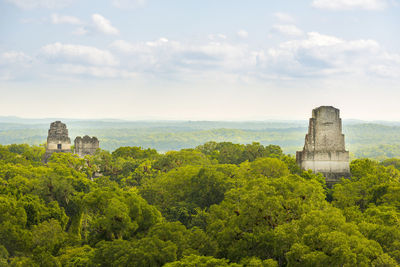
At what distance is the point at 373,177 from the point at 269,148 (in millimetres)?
23721

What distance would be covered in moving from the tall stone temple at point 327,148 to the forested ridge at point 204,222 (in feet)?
5.91

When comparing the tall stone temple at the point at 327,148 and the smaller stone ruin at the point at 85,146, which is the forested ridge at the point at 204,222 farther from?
the smaller stone ruin at the point at 85,146

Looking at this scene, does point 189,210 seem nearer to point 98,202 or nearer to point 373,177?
point 98,202

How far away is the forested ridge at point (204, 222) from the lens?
2769 centimetres

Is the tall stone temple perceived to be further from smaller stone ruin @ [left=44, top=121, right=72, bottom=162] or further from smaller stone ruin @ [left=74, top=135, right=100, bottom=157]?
smaller stone ruin @ [left=74, top=135, right=100, bottom=157]

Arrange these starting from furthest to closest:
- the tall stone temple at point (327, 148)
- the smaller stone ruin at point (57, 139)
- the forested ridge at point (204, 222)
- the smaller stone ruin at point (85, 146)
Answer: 1. the smaller stone ruin at point (85, 146)
2. the smaller stone ruin at point (57, 139)
3. the tall stone temple at point (327, 148)
4. the forested ridge at point (204, 222)

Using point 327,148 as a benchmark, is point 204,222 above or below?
below

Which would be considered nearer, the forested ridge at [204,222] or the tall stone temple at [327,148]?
the forested ridge at [204,222]

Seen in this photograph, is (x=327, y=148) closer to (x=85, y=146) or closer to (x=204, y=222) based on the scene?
(x=204, y=222)

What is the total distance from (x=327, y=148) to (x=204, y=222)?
1755 cm

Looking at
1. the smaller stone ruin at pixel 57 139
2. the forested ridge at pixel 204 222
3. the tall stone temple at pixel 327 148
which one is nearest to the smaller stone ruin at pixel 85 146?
the smaller stone ruin at pixel 57 139

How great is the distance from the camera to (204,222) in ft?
121

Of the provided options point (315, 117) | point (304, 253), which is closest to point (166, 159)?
point (315, 117)

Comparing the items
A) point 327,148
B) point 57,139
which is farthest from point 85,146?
point 327,148
